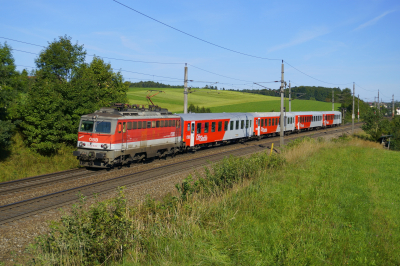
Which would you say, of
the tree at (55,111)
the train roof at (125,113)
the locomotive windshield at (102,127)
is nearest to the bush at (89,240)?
the locomotive windshield at (102,127)

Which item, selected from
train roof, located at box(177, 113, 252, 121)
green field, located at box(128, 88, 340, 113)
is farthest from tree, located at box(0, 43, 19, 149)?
green field, located at box(128, 88, 340, 113)

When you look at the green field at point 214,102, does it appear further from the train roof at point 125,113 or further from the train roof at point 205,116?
the train roof at point 125,113

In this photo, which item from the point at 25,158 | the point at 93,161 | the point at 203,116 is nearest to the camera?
the point at 93,161

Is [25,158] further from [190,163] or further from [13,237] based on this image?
[13,237]

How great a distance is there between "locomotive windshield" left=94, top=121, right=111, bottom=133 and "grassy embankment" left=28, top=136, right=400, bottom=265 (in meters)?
6.88

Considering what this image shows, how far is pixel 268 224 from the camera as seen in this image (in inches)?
324

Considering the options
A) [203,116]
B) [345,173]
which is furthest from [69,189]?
[203,116]

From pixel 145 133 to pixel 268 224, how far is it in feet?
39.2

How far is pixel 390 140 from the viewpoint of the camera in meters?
39.5

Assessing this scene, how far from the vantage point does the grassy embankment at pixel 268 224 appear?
257 inches

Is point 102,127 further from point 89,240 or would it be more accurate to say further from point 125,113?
point 89,240

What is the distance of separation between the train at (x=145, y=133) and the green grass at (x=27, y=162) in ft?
8.47

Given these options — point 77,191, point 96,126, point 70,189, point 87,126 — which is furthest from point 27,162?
point 77,191

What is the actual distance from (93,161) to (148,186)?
4.59 m
